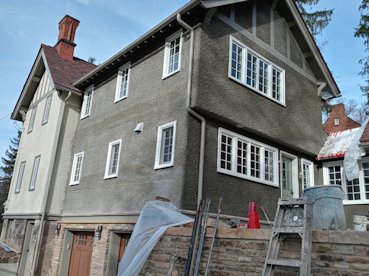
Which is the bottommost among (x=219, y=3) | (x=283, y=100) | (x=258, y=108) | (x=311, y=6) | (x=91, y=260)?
(x=91, y=260)

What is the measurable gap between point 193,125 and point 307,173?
5.92 metres

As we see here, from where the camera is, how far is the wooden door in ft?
36.4

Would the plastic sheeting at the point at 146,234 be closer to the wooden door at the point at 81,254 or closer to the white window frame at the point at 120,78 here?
the wooden door at the point at 81,254

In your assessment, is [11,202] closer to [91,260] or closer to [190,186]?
[91,260]

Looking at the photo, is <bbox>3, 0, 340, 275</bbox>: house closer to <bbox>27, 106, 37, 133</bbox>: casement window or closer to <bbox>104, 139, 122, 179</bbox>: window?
<bbox>104, 139, 122, 179</bbox>: window

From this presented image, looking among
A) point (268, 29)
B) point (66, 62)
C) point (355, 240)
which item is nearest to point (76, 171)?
point (66, 62)

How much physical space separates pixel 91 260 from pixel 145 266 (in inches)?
171

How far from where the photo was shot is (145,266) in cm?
673

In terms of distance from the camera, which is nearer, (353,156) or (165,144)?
(165,144)

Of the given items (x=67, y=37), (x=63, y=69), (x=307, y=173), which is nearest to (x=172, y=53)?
(x=307, y=173)

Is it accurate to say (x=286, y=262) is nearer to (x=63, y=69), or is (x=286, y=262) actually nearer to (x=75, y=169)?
(x=75, y=169)

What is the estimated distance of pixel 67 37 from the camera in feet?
58.0

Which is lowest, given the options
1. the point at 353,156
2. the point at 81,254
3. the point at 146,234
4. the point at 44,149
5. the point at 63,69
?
the point at 81,254

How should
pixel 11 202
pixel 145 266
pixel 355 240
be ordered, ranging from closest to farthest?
1. pixel 355 240
2. pixel 145 266
3. pixel 11 202
